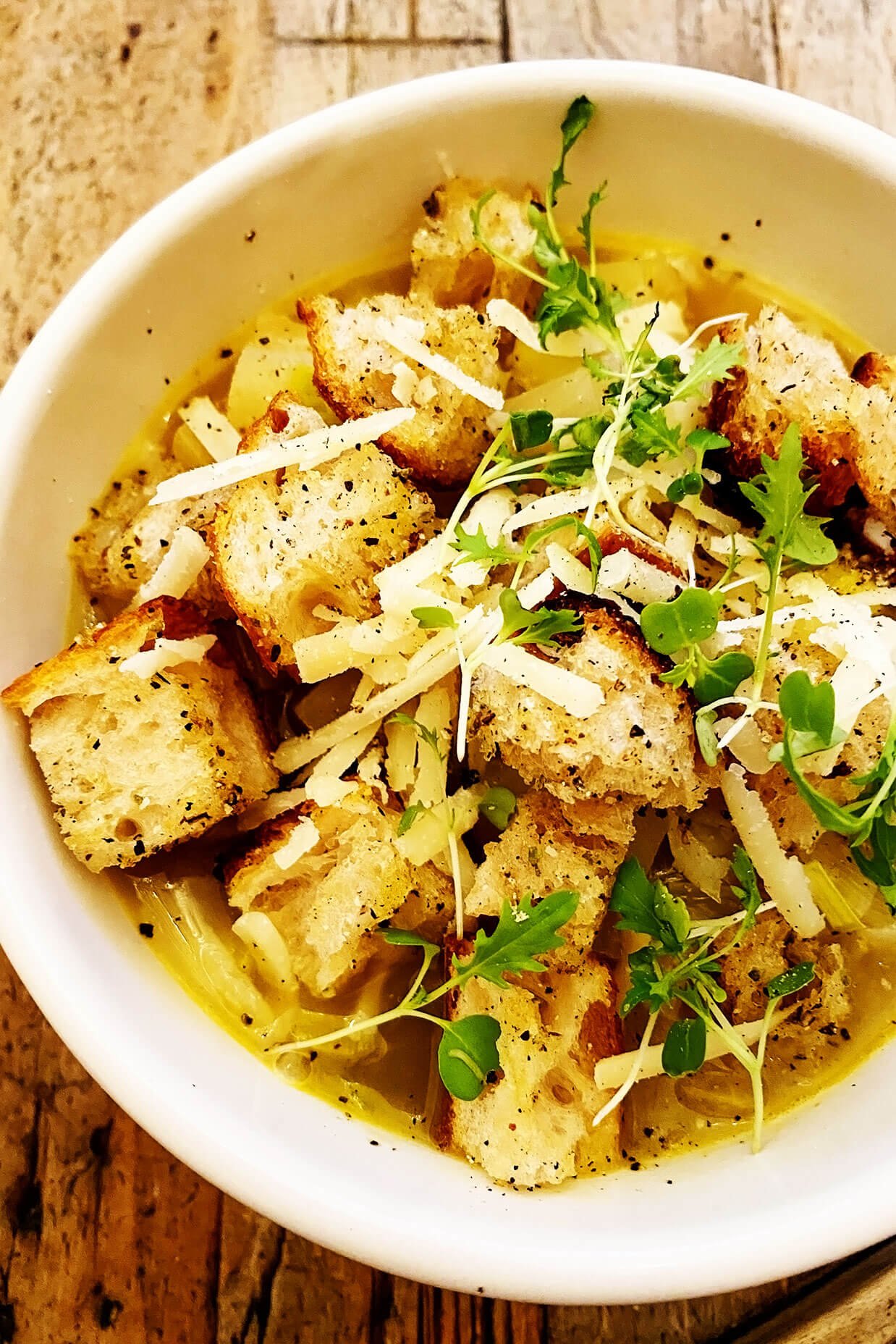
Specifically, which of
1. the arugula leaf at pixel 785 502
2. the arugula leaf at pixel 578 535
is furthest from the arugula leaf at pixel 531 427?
the arugula leaf at pixel 785 502

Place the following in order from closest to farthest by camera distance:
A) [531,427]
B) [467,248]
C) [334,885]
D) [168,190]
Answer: [334,885] → [531,427] → [467,248] → [168,190]

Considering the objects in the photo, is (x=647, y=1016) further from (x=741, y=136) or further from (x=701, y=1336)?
(x=741, y=136)

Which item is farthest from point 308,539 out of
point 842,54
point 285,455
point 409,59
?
point 842,54

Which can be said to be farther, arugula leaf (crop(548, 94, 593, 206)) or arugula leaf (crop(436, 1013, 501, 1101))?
arugula leaf (crop(548, 94, 593, 206))

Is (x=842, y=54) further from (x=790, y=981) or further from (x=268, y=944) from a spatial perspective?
(x=268, y=944)

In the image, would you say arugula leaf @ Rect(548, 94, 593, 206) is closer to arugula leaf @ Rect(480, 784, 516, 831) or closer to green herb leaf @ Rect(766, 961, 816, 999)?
arugula leaf @ Rect(480, 784, 516, 831)

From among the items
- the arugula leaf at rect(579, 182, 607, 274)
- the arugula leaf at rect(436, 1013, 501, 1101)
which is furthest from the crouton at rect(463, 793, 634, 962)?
the arugula leaf at rect(579, 182, 607, 274)

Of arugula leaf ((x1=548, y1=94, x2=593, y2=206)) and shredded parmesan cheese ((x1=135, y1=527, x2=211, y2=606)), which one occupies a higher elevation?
arugula leaf ((x1=548, y1=94, x2=593, y2=206))
